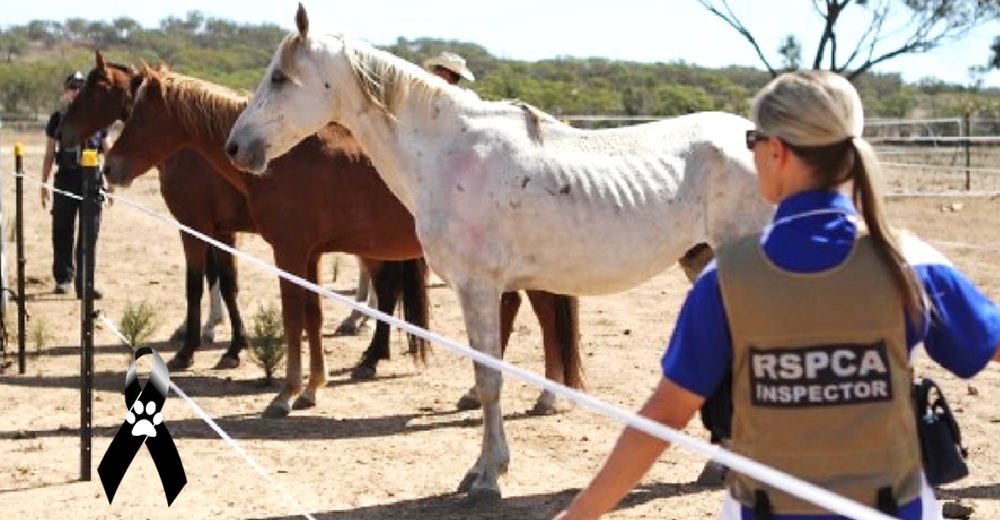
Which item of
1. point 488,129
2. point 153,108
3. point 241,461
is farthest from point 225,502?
point 153,108

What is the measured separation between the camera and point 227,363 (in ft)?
31.6

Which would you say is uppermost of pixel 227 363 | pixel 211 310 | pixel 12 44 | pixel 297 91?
pixel 12 44

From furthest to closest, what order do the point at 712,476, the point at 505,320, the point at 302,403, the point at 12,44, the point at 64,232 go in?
1. the point at 12,44
2. the point at 64,232
3. the point at 302,403
4. the point at 505,320
5. the point at 712,476

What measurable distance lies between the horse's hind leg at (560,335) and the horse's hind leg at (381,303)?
180 cm

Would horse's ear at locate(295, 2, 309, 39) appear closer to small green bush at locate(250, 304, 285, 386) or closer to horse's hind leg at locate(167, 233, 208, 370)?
small green bush at locate(250, 304, 285, 386)

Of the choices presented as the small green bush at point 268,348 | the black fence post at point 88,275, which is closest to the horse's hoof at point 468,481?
the black fence post at point 88,275

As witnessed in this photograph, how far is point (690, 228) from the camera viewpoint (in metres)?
6.29

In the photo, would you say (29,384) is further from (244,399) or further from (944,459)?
(944,459)

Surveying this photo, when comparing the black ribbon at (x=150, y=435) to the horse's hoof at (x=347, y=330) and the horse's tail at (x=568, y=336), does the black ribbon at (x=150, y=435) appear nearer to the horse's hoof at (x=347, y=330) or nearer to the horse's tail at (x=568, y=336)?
the horse's tail at (x=568, y=336)

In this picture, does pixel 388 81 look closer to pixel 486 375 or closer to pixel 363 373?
pixel 486 375

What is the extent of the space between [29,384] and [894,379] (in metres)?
7.55

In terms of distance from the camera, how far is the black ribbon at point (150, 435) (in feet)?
17.1

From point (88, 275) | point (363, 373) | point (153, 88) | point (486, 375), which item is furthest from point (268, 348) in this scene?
point (486, 375)

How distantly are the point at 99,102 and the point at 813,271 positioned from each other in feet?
26.7
